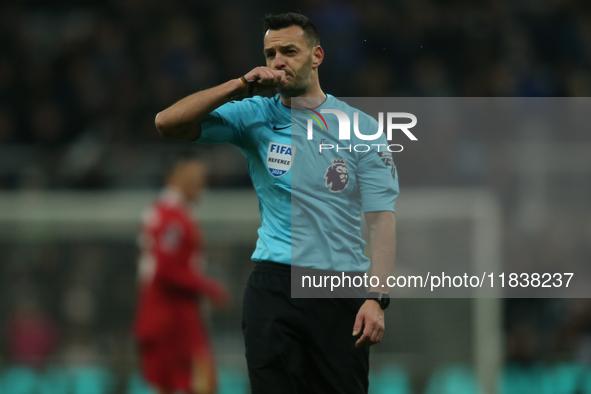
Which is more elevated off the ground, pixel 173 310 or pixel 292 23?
pixel 292 23

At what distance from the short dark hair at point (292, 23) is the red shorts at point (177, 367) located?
11.5 feet

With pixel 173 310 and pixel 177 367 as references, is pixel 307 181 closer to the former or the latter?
pixel 173 310

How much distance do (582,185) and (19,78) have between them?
747cm

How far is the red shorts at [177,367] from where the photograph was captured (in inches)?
241

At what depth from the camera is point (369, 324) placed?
303cm

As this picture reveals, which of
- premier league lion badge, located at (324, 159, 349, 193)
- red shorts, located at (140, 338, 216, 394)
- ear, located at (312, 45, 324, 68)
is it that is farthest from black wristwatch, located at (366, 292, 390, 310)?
red shorts, located at (140, 338, 216, 394)

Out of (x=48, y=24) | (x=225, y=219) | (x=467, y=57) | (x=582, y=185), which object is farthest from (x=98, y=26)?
(x=582, y=185)

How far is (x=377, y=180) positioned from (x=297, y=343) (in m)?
0.79

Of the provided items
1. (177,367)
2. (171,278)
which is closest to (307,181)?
(171,278)

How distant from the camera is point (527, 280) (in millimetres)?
7445

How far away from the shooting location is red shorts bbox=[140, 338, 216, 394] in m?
6.11

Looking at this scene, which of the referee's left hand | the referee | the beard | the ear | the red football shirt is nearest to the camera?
the referee's left hand

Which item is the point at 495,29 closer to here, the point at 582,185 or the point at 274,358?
the point at 582,185

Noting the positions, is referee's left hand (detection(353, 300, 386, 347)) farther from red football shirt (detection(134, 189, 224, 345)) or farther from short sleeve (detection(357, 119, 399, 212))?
red football shirt (detection(134, 189, 224, 345))
